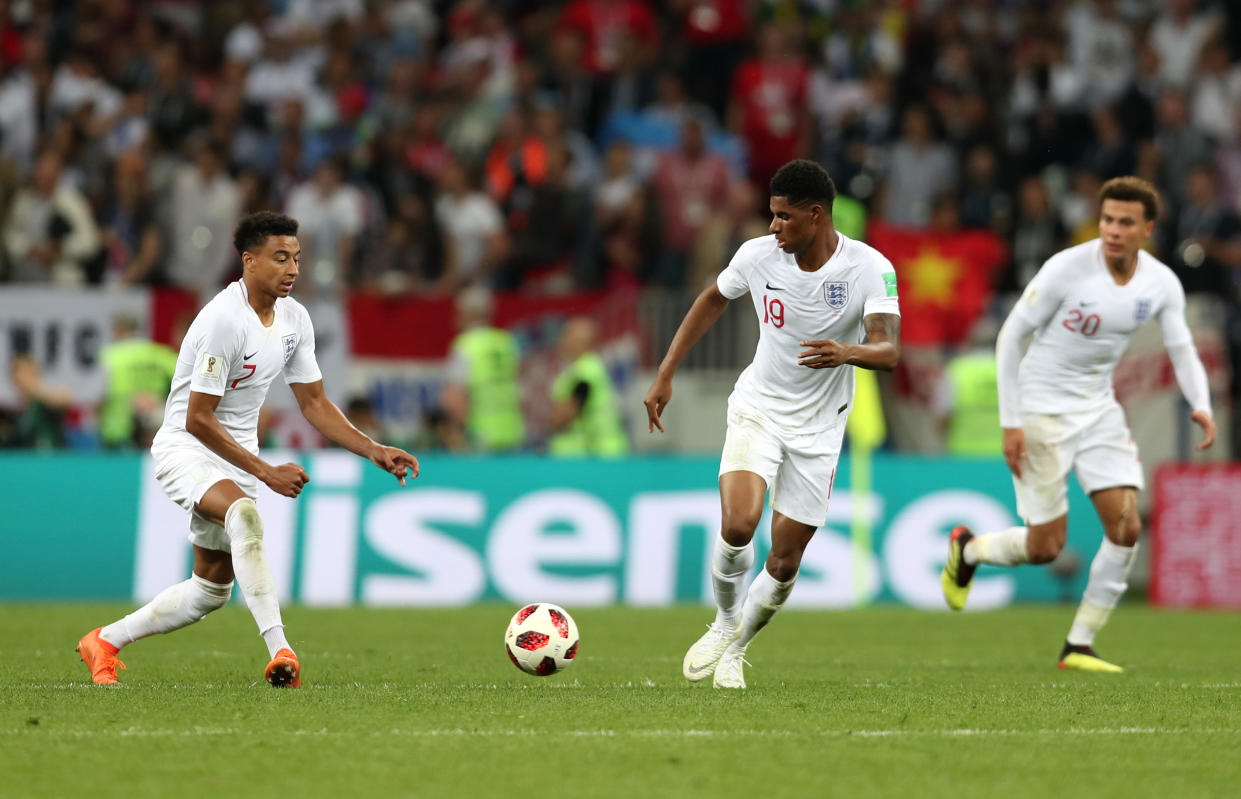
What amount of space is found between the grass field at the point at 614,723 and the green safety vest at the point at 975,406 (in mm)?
5958

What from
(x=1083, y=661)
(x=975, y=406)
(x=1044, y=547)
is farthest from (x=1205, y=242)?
(x=1083, y=661)

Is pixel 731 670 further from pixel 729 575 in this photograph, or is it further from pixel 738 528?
pixel 738 528

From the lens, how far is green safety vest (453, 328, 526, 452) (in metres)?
16.6

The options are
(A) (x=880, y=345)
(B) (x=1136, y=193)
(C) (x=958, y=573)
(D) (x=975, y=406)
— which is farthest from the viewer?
(D) (x=975, y=406)

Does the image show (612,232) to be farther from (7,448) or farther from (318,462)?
(7,448)

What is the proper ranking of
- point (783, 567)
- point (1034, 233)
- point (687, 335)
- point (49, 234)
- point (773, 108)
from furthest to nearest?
point (773, 108), point (1034, 233), point (49, 234), point (687, 335), point (783, 567)

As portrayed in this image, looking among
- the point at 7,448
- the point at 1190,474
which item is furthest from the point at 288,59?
the point at 1190,474

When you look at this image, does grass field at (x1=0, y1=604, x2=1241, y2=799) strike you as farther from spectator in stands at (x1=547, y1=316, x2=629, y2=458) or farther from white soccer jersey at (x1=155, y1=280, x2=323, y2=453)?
spectator in stands at (x1=547, y1=316, x2=629, y2=458)

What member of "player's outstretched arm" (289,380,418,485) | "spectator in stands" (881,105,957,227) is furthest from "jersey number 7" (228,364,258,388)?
"spectator in stands" (881,105,957,227)

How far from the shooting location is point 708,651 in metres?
8.50

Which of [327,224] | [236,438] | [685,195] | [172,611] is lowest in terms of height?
[172,611]

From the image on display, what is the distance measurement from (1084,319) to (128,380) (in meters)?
9.23

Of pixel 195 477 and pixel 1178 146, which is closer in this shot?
pixel 195 477

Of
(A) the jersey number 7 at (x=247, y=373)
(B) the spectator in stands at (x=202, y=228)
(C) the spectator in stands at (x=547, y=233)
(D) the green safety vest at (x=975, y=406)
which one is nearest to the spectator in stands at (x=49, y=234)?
(B) the spectator in stands at (x=202, y=228)
